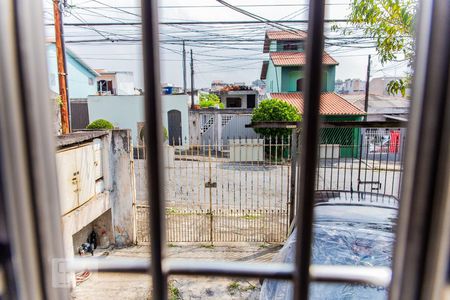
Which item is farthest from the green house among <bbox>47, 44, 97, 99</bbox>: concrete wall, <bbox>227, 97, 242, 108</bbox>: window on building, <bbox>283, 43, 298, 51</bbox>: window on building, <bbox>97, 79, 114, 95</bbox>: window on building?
<bbox>97, 79, 114, 95</bbox>: window on building

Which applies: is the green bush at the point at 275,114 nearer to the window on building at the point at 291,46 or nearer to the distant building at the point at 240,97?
the window on building at the point at 291,46

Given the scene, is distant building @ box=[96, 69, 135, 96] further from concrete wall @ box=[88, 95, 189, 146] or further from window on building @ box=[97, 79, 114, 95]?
concrete wall @ box=[88, 95, 189, 146]

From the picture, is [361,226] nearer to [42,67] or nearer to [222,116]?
[42,67]

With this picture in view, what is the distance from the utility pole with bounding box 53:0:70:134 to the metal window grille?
7151 millimetres

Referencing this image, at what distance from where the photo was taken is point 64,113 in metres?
7.05

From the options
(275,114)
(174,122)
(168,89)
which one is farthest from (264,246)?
(168,89)

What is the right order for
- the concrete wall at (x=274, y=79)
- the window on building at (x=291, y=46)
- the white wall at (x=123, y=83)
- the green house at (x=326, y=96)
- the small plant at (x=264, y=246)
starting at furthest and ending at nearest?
the white wall at (x=123, y=83) < the concrete wall at (x=274, y=79) < the green house at (x=326, y=96) < the small plant at (x=264, y=246) < the window on building at (x=291, y=46)

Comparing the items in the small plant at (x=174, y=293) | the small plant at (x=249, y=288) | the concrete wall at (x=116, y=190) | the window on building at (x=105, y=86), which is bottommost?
the small plant at (x=249, y=288)

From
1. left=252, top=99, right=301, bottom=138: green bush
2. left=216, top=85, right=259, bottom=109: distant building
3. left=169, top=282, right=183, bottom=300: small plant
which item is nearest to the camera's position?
left=169, top=282, right=183, bottom=300: small plant

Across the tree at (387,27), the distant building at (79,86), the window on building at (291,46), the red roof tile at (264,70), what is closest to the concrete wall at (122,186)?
the window on building at (291,46)

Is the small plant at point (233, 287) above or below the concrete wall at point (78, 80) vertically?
below

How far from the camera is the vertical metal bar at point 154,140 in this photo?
0.55 m

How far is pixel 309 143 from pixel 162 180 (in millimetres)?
296

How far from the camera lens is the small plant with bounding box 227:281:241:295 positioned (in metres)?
4.63
